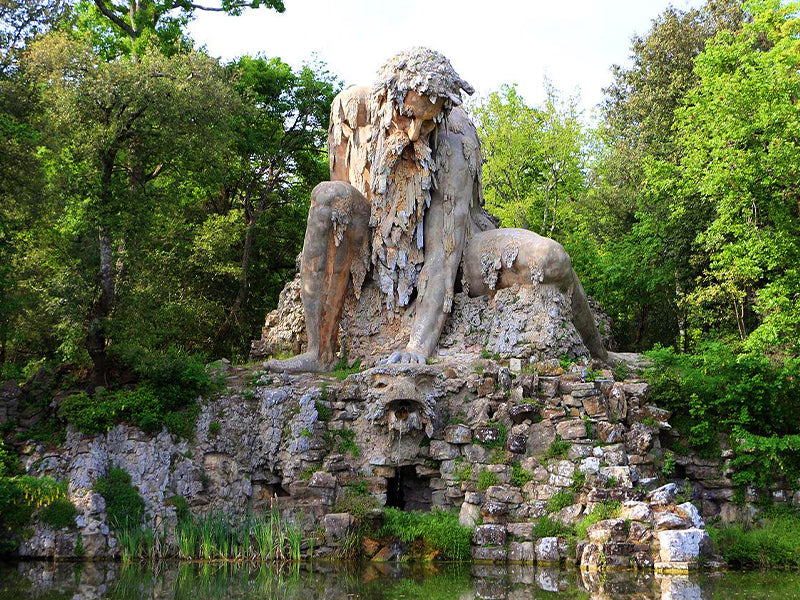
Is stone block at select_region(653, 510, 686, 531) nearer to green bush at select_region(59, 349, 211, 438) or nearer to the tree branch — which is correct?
green bush at select_region(59, 349, 211, 438)

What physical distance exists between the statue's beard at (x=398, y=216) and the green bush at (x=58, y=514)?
511 centimetres

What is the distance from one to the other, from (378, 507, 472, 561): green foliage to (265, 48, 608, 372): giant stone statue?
8.31 ft

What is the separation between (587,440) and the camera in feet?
36.1

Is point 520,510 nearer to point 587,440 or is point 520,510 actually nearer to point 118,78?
point 587,440

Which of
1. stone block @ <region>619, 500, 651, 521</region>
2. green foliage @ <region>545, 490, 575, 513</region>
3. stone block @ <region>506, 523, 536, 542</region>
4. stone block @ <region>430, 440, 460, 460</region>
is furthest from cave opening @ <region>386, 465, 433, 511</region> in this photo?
stone block @ <region>619, 500, 651, 521</region>

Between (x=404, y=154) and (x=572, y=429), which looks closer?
(x=572, y=429)

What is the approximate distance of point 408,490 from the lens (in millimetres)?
11820

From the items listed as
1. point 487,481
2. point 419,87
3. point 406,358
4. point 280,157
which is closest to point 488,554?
point 487,481

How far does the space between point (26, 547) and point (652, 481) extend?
292 inches

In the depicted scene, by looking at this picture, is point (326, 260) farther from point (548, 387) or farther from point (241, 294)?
point (241, 294)

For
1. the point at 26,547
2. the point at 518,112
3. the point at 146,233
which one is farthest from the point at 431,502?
the point at 518,112

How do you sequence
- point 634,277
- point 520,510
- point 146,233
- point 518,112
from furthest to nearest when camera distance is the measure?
point 518,112
point 634,277
point 146,233
point 520,510

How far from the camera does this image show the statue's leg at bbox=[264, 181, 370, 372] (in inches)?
522

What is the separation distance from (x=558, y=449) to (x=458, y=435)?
122 cm
